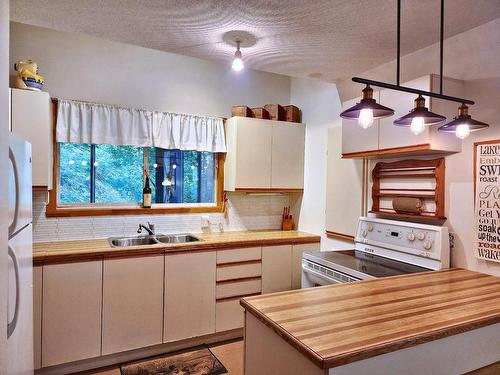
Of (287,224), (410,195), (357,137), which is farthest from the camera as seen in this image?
(287,224)

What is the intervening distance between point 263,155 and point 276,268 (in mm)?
1182

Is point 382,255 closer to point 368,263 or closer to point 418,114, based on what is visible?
point 368,263

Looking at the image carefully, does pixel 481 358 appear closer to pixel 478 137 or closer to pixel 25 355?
pixel 478 137

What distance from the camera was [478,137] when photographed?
2.03 meters

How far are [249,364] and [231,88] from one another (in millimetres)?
2895

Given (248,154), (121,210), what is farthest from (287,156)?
(121,210)

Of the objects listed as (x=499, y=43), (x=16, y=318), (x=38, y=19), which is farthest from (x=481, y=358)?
(x=38, y=19)

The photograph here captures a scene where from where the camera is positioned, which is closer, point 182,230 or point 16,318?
point 16,318

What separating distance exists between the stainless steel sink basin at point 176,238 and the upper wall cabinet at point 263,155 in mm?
648

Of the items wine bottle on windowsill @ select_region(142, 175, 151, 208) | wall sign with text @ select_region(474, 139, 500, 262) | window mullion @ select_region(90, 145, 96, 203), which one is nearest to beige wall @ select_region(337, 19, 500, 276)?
wall sign with text @ select_region(474, 139, 500, 262)

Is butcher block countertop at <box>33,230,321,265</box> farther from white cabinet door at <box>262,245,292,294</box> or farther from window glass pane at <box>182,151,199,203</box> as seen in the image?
window glass pane at <box>182,151,199,203</box>

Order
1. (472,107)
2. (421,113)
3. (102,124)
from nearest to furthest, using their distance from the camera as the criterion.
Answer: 1. (421,113)
2. (472,107)
3. (102,124)

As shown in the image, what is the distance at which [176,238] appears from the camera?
3.27 metres

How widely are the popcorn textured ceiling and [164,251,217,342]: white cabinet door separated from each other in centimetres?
172
